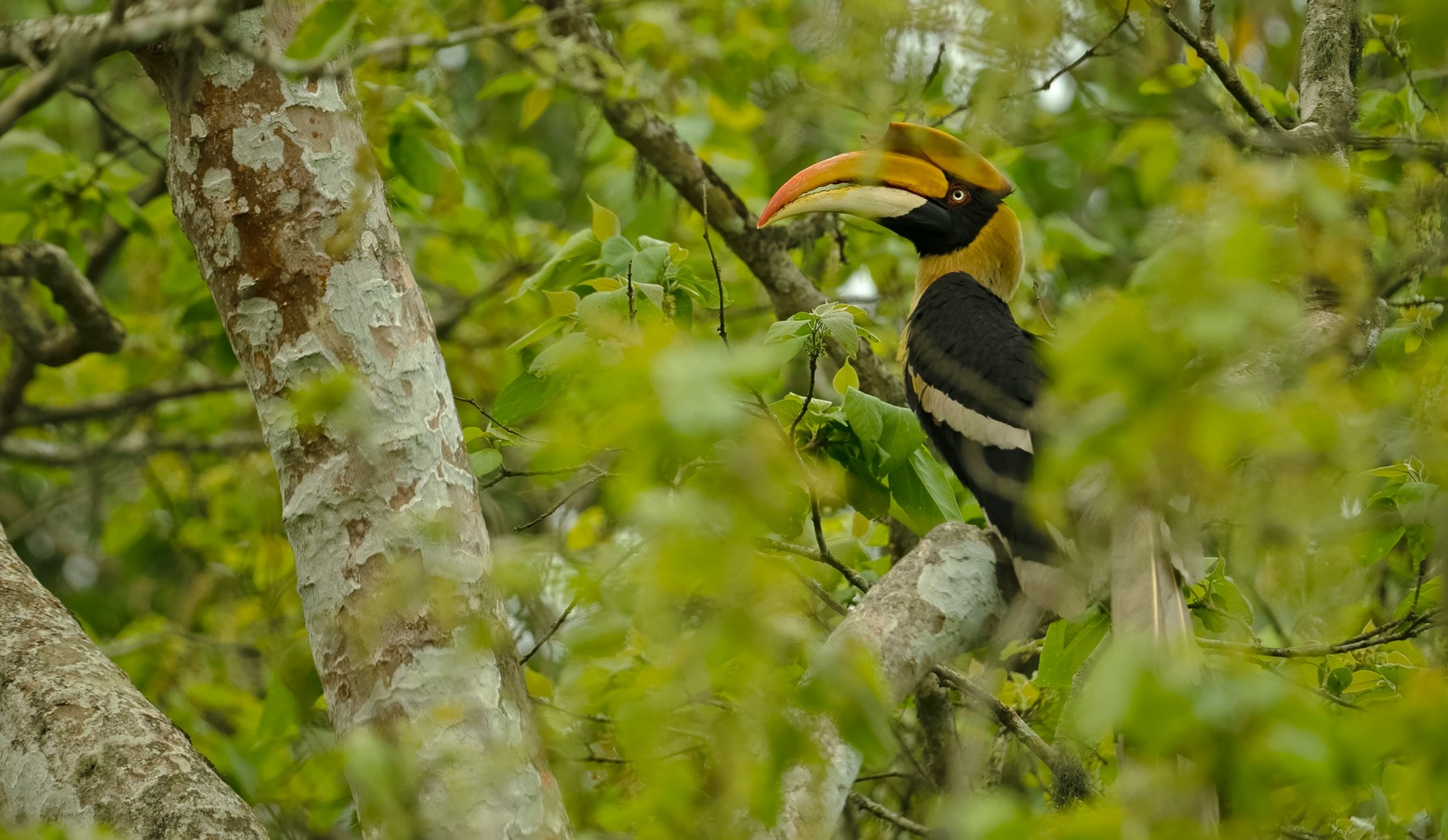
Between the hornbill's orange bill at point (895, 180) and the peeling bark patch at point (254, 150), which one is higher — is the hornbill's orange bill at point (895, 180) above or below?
below

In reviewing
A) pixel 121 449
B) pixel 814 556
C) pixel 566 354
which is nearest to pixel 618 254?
pixel 814 556

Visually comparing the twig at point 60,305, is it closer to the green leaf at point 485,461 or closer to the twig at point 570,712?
the green leaf at point 485,461

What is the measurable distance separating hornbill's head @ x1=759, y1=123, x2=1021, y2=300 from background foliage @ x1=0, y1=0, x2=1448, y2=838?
19cm

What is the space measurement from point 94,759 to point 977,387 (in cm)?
229

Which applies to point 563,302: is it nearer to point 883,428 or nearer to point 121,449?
point 883,428

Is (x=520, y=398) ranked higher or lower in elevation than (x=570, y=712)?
higher

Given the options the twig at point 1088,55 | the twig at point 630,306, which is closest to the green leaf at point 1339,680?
the twig at point 1088,55

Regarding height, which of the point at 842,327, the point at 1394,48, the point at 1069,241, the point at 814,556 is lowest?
the point at 1069,241

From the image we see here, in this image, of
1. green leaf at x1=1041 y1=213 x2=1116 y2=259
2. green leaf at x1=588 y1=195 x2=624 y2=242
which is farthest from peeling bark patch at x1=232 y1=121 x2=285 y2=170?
green leaf at x1=1041 y1=213 x2=1116 y2=259

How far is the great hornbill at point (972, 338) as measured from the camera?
2447 millimetres

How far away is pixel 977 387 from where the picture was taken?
11.3ft

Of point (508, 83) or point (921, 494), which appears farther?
point (508, 83)

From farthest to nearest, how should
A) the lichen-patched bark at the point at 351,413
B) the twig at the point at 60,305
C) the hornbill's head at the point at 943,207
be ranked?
1. the hornbill's head at the point at 943,207
2. the twig at the point at 60,305
3. the lichen-patched bark at the point at 351,413

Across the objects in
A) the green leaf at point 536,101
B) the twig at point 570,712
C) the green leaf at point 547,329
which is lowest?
the twig at point 570,712
